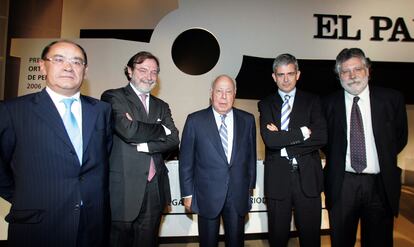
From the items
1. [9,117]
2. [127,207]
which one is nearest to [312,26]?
[127,207]

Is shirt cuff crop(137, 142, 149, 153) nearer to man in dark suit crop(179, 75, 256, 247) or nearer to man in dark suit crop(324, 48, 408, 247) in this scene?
man in dark suit crop(179, 75, 256, 247)

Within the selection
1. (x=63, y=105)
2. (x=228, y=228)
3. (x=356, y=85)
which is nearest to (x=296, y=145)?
(x=356, y=85)

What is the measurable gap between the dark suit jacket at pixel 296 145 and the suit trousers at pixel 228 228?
35 centimetres

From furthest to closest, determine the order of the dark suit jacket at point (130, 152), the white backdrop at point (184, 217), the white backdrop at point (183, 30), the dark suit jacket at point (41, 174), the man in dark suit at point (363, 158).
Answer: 1. the white backdrop at point (183, 30)
2. the white backdrop at point (184, 217)
3. the man in dark suit at point (363, 158)
4. the dark suit jacket at point (130, 152)
5. the dark suit jacket at point (41, 174)

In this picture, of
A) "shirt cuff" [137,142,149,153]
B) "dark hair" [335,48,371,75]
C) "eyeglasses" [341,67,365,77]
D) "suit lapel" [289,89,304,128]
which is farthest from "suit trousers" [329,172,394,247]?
"shirt cuff" [137,142,149,153]

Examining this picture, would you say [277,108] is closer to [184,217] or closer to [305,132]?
[305,132]

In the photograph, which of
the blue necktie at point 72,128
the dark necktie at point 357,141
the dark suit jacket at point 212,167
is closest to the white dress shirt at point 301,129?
the dark suit jacket at point 212,167

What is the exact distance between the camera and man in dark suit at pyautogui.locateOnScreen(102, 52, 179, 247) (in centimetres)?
214

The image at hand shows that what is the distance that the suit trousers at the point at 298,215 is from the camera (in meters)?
2.29

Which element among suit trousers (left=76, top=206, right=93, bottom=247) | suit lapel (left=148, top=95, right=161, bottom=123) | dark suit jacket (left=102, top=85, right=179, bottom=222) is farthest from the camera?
suit lapel (left=148, top=95, right=161, bottom=123)

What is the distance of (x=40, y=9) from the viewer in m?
4.06

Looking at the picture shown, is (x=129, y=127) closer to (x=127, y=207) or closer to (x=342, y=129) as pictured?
(x=127, y=207)

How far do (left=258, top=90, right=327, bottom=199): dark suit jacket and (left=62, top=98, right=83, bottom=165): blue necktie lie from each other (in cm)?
139

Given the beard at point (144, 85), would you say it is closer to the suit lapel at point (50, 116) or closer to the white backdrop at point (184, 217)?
the suit lapel at point (50, 116)
